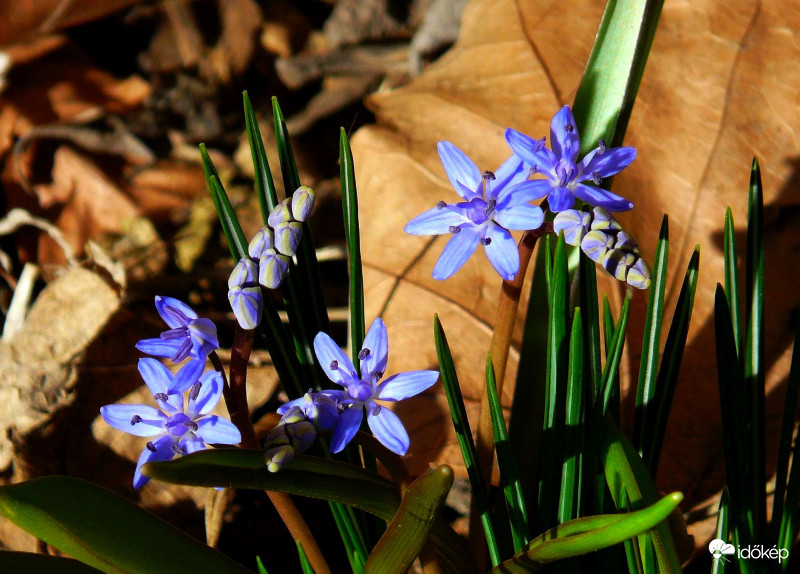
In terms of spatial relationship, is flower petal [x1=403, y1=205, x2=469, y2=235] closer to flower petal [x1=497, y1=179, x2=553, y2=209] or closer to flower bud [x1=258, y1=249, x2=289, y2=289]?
flower petal [x1=497, y1=179, x2=553, y2=209]

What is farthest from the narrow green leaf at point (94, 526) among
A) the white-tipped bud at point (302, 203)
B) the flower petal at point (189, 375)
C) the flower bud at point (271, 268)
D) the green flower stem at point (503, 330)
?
the green flower stem at point (503, 330)

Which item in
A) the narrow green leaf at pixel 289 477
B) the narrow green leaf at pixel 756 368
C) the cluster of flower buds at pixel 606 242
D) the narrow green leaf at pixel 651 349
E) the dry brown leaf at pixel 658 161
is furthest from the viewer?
the dry brown leaf at pixel 658 161

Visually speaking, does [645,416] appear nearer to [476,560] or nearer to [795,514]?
[795,514]

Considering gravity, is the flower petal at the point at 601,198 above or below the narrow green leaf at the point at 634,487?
above

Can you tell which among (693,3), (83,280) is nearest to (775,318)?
(693,3)

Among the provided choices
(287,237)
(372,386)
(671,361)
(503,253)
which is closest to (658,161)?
(671,361)

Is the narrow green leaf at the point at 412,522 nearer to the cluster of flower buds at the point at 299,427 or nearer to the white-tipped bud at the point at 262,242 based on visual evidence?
the cluster of flower buds at the point at 299,427

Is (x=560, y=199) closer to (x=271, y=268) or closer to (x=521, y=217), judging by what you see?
(x=521, y=217)
